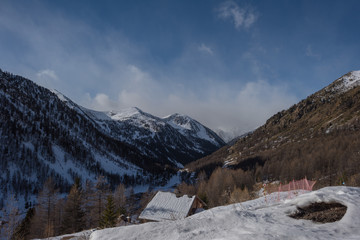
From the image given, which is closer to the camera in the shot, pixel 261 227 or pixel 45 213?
pixel 261 227

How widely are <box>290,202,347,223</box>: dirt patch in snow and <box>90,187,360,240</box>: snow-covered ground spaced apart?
0.14 metres

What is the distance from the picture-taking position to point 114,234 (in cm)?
514

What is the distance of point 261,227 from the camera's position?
15.3 ft

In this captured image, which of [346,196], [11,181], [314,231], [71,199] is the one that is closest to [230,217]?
[314,231]

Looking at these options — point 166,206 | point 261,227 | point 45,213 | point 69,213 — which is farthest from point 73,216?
point 261,227

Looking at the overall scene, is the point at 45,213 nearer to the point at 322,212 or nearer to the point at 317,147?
the point at 322,212

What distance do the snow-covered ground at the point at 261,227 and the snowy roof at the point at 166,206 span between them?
92.2 feet

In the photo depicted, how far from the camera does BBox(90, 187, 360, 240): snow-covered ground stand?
4.12m

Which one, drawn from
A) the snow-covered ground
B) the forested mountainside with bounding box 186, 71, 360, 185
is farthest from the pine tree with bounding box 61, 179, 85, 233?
the forested mountainside with bounding box 186, 71, 360, 185

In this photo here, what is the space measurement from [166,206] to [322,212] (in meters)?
32.3

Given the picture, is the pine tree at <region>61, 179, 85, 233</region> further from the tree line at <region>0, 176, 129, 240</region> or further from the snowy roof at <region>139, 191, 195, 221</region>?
the snowy roof at <region>139, 191, 195, 221</region>

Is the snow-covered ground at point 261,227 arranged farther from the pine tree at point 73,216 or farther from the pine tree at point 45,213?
the pine tree at point 45,213

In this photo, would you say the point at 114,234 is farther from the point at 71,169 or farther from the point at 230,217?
the point at 71,169

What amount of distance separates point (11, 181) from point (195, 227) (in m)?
165
